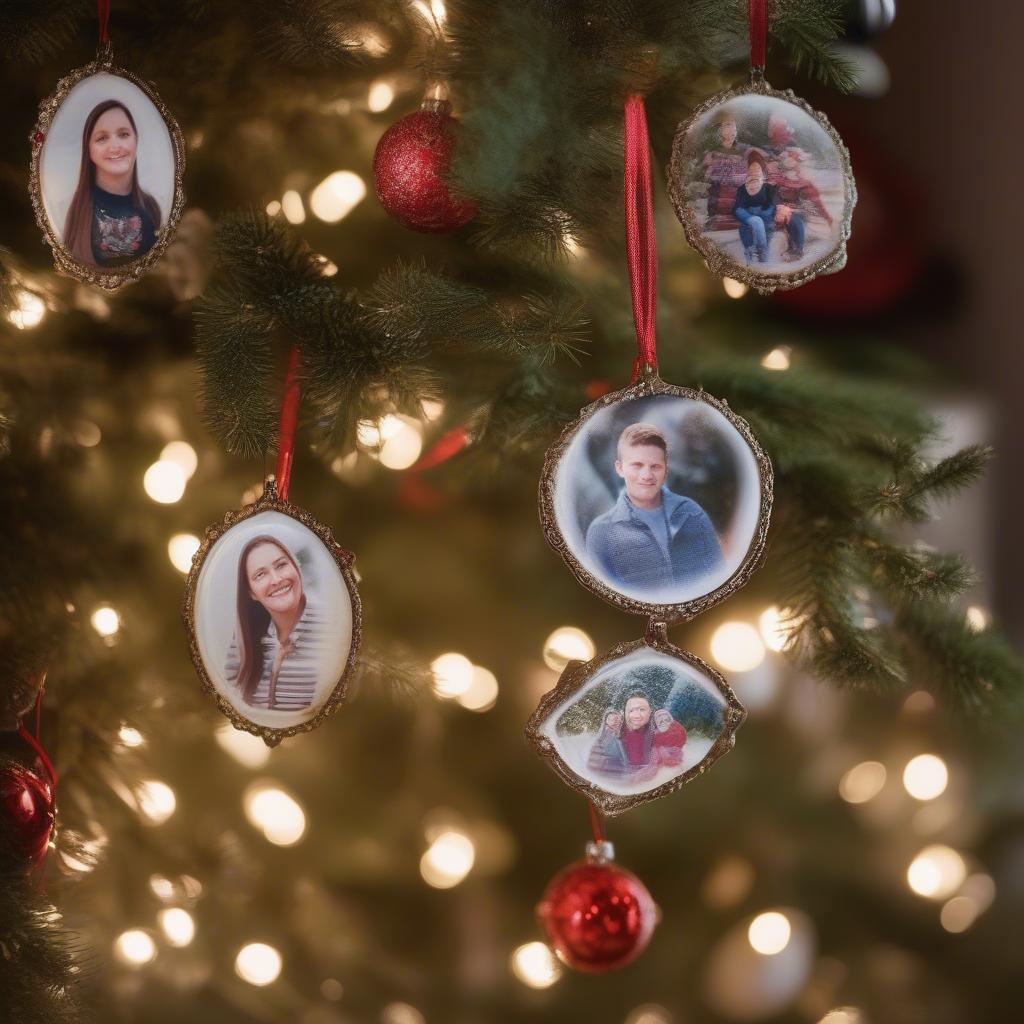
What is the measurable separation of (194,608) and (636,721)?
21 centimetres

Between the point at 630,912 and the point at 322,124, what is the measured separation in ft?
1.77

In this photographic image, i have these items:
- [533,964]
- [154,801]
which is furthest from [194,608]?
[533,964]

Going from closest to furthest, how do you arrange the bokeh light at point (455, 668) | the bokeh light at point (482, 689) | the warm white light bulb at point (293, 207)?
the warm white light bulb at point (293, 207), the bokeh light at point (455, 668), the bokeh light at point (482, 689)

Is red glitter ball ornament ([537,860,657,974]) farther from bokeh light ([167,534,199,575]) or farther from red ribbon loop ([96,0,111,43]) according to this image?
red ribbon loop ([96,0,111,43])

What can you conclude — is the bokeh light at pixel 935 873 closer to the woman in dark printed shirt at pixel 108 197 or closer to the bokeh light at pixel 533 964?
the bokeh light at pixel 533 964

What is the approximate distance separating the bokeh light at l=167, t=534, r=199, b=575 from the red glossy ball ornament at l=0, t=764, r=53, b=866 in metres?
0.28

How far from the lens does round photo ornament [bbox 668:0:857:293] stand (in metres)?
0.46

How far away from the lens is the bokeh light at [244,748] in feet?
3.15

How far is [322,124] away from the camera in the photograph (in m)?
0.68

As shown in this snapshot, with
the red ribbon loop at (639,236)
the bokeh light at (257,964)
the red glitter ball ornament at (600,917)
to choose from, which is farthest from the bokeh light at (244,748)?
the red ribbon loop at (639,236)

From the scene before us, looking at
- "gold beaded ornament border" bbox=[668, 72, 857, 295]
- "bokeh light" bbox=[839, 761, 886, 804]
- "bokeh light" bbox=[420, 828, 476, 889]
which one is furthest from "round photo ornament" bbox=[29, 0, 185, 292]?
"bokeh light" bbox=[839, 761, 886, 804]

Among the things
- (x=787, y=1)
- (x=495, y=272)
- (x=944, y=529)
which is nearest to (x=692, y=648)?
(x=944, y=529)

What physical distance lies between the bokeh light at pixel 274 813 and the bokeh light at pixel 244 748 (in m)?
0.03

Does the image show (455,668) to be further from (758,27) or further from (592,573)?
(758,27)
